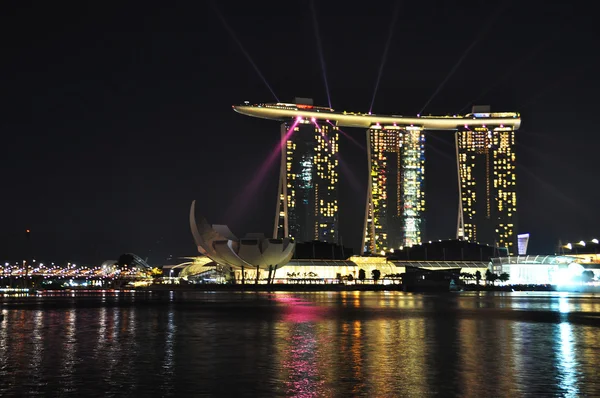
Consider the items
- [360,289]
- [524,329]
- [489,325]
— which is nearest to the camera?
[524,329]

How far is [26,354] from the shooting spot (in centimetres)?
2484

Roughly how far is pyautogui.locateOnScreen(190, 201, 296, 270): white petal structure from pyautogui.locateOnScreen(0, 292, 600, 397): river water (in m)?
90.4

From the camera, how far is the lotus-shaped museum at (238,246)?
428ft

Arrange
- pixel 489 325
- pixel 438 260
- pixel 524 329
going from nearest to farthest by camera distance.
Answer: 1. pixel 524 329
2. pixel 489 325
3. pixel 438 260

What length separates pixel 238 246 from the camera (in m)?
131

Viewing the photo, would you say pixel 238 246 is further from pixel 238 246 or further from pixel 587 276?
pixel 587 276

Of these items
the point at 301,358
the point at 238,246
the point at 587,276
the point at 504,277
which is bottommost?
the point at 301,358

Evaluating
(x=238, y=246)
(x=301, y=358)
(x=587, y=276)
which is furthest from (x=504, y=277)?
(x=301, y=358)

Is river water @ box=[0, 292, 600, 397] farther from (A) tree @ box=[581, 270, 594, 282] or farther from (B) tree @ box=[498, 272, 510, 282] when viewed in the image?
(B) tree @ box=[498, 272, 510, 282]

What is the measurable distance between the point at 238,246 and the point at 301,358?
354 feet

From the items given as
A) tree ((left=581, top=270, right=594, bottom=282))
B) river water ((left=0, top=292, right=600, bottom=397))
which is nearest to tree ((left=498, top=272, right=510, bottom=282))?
tree ((left=581, top=270, right=594, bottom=282))

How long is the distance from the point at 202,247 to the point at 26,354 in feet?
358

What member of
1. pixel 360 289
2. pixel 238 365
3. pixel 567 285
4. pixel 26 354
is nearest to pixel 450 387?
pixel 238 365

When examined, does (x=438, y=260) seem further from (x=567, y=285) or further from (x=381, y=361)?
(x=381, y=361)
